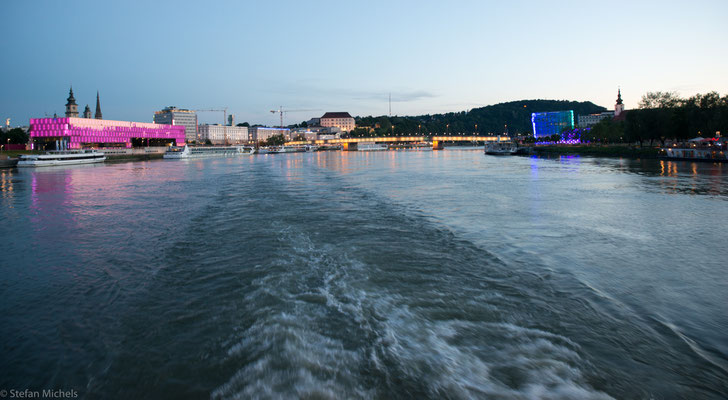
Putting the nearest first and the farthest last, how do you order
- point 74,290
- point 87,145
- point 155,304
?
point 155,304 < point 74,290 < point 87,145

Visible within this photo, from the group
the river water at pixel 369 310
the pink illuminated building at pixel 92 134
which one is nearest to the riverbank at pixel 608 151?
the river water at pixel 369 310

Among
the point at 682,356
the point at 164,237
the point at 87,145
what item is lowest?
the point at 682,356

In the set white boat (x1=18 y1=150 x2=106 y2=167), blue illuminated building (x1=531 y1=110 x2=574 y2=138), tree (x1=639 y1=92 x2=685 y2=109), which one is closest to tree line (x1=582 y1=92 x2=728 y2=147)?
tree (x1=639 y1=92 x2=685 y2=109)

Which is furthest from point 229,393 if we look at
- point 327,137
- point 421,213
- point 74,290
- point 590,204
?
point 327,137

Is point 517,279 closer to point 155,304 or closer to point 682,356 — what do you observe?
point 682,356

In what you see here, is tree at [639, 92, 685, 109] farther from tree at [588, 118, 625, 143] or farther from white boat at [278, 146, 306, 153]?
white boat at [278, 146, 306, 153]

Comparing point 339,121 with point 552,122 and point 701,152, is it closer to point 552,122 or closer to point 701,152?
point 552,122

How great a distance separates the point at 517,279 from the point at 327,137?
157730 millimetres

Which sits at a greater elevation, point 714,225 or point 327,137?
point 327,137

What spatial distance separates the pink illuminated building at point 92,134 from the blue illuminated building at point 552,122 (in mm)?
108308

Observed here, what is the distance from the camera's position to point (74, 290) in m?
5.49

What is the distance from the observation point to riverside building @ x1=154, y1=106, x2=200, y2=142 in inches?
6275

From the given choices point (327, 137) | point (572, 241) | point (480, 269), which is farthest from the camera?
point (327, 137)

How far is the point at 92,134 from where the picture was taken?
3162 inches
